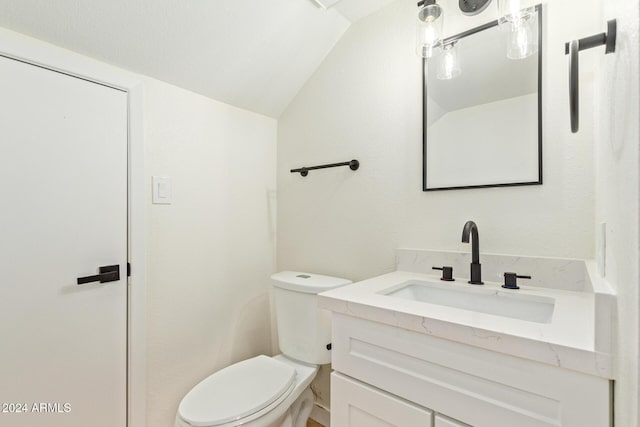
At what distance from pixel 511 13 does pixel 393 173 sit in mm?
712

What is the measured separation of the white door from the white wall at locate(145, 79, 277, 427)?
0.14 metres

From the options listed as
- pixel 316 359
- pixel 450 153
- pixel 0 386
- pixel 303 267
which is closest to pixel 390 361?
pixel 316 359

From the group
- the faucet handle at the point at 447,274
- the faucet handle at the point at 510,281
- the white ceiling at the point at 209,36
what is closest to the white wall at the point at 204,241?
the white ceiling at the point at 209,36

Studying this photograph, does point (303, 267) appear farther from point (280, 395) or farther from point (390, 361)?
point (390, 361)

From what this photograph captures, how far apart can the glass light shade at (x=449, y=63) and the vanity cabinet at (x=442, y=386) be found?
40.8 inches

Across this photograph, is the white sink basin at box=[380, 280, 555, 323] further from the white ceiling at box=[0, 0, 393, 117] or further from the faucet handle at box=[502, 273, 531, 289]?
the white ceiling at box=[0, 0, 393, 117]

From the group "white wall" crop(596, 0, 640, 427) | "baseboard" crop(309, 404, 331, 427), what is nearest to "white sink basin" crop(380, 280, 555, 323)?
"white wall" crop(596, 0, 640, 427)

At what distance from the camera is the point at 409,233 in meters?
1.38

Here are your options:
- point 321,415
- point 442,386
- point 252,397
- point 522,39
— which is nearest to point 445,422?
point 442,386

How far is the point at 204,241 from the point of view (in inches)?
61.8

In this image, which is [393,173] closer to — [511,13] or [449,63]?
[449,63]

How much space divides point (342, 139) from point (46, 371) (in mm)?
1572

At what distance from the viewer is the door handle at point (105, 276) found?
3.84 feet

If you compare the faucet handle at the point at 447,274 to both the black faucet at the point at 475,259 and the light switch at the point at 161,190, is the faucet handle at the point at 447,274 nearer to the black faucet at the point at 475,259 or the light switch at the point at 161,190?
the black faucet at the point at 475,259
